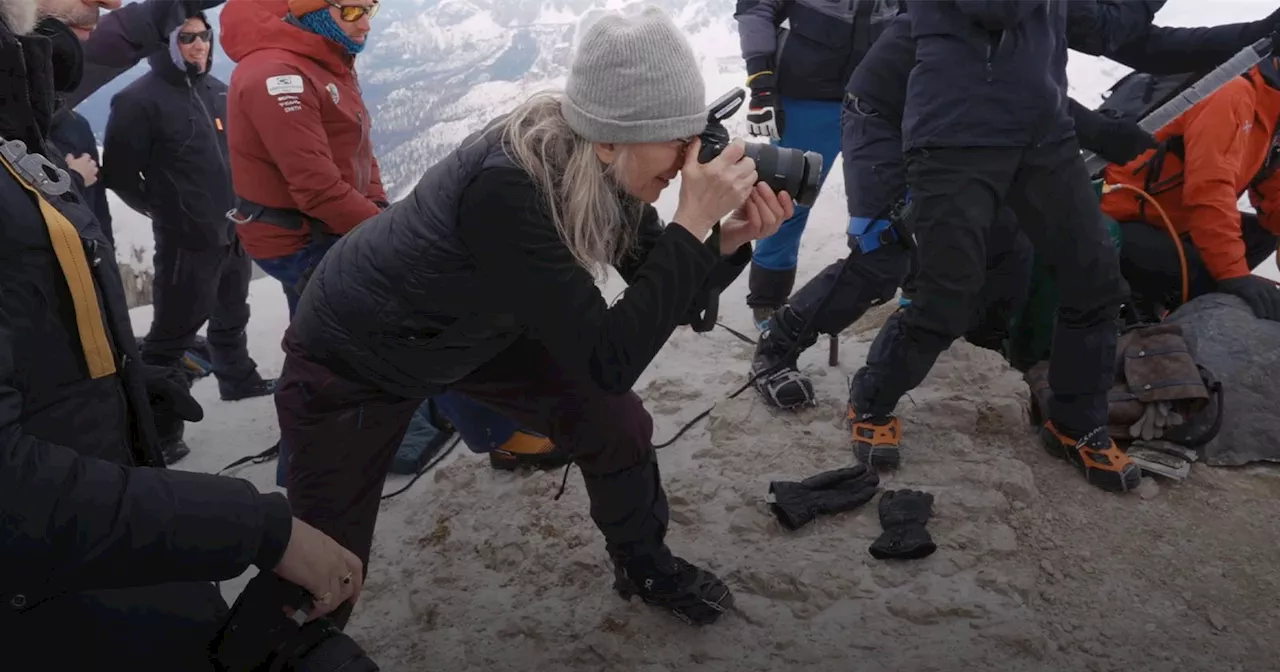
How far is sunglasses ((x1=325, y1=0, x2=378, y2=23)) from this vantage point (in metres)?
→ 2.45

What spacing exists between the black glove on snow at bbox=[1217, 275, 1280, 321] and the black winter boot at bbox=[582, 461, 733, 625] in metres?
2.06

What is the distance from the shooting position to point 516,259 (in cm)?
134

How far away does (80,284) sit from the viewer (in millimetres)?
997

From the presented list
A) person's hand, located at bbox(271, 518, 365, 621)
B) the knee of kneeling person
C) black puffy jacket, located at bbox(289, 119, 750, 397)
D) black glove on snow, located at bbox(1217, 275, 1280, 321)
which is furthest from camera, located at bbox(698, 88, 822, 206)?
black glove on snow, located at bbox(1217, 275, 1280, 321)

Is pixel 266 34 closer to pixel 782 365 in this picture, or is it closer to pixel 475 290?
pixel 475 290

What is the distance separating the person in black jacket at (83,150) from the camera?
3.05 metres

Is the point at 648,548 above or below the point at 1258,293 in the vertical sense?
below

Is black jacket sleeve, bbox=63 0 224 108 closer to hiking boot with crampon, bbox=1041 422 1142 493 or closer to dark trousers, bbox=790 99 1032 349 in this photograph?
dark trousers, bbox=790 99 1032 349

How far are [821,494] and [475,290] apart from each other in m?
1.24

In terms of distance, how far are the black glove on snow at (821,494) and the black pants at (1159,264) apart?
1570mm

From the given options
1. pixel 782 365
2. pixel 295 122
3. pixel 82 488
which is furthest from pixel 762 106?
pixel 82 488

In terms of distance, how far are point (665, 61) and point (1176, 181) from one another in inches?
96.7

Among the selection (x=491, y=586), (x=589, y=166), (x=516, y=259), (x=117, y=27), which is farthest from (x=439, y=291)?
(x=117, y=27)

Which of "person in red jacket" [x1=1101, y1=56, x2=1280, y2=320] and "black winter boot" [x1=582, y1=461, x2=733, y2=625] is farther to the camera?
"person in red jacket" [x1=1101, y1=56, x2=1280, y2=320]
